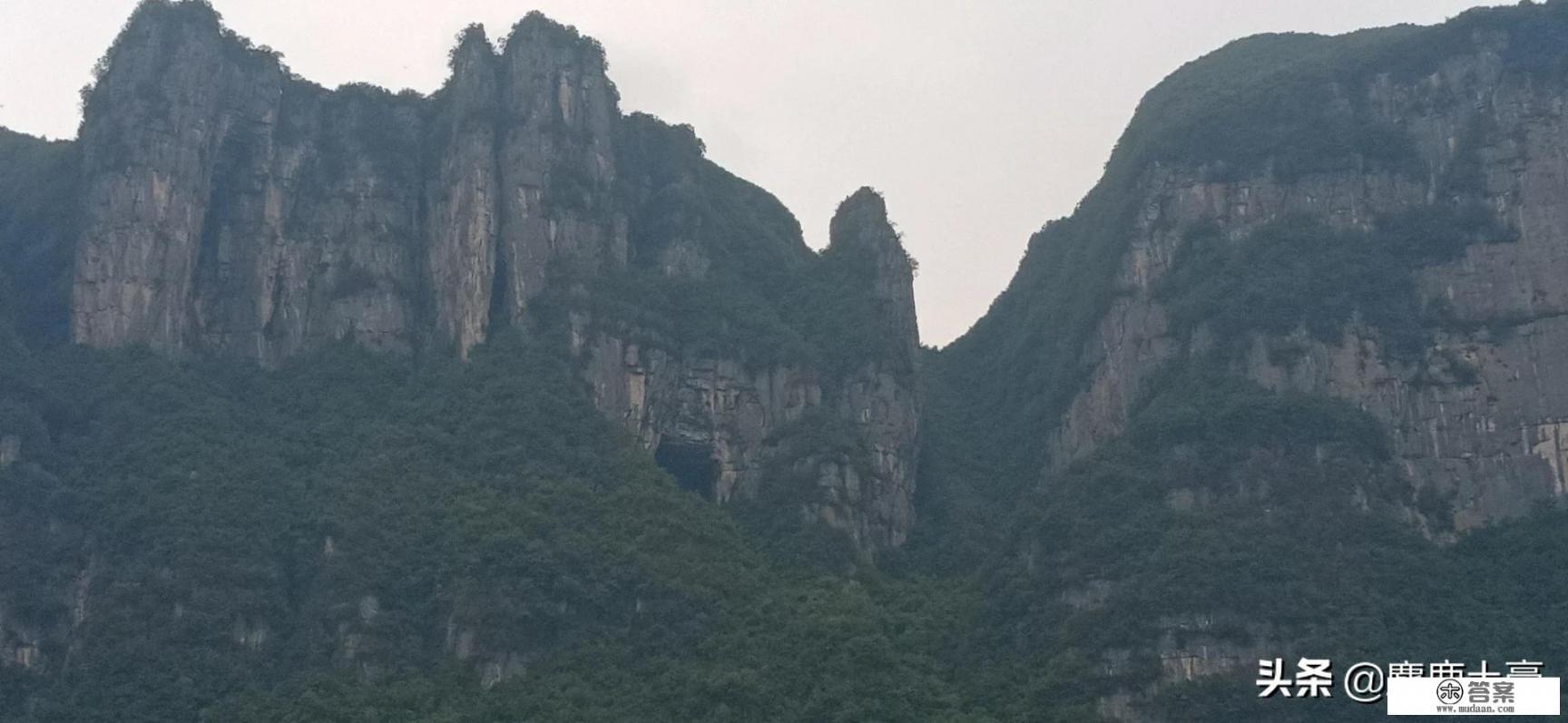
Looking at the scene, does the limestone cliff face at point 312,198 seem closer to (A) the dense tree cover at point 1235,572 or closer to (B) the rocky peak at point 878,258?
(B) the rocky peak at point 878,258

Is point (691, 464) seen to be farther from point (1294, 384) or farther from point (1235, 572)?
point (1235, 572)

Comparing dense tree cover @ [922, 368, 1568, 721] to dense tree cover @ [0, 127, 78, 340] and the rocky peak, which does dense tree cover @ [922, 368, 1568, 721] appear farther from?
dense tree cover @ [0, 127, 78, 340]

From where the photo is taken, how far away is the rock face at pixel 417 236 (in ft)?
283

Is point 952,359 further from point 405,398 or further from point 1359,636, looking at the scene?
point 1359,636

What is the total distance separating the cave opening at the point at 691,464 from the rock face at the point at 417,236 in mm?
103

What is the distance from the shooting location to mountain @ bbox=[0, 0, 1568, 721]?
71.9m

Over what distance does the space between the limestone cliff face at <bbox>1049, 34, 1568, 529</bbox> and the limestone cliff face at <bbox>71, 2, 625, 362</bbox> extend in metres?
20.9

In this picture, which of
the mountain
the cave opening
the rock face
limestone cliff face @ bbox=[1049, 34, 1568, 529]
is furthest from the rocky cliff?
the cave opening

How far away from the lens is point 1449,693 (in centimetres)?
6297

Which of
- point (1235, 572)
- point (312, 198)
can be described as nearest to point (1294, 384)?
point (1235, 572)

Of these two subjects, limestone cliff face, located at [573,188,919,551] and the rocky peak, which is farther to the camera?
the rocky peak

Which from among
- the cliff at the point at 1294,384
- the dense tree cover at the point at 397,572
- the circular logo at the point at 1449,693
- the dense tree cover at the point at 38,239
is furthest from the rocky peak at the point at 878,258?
the circular logo at the point at 1449,693

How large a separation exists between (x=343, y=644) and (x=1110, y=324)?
116ft

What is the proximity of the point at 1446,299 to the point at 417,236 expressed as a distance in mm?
39308
